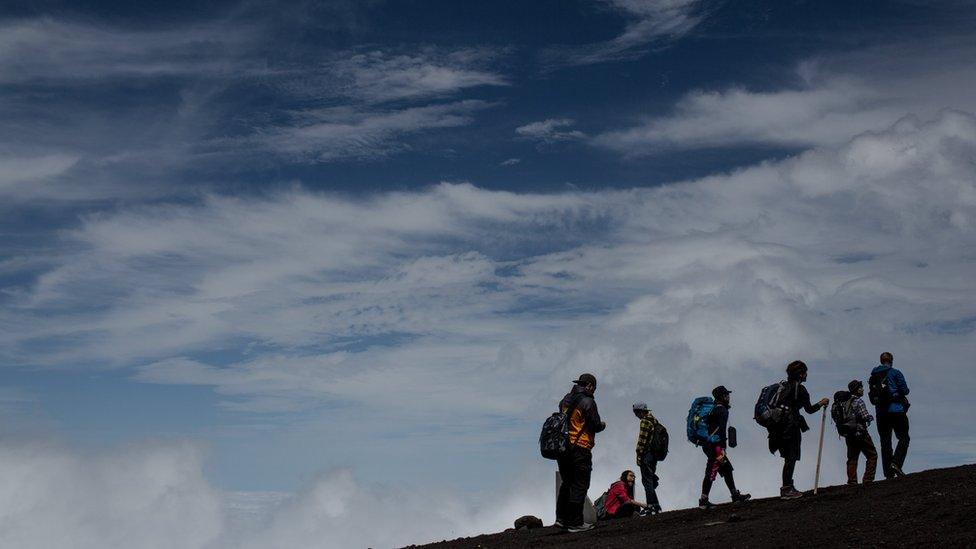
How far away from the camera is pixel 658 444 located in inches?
784

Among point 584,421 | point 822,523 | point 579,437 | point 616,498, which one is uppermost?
point 584,421

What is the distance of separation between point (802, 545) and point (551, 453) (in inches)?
197

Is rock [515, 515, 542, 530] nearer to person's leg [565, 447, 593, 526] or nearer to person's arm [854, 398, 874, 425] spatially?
person's leg [565, 447, 593, 526]

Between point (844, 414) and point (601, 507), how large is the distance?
17.2ft

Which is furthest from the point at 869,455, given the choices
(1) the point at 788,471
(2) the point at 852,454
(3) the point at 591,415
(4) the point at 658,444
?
(3) the point at 591,415

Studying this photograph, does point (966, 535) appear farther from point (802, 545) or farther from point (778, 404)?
point (778, 404)

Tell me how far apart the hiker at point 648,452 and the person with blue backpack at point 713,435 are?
3.04 ft

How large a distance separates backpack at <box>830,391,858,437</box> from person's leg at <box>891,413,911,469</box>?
38.1 inches

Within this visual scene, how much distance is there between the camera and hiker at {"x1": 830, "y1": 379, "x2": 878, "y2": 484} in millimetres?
19453

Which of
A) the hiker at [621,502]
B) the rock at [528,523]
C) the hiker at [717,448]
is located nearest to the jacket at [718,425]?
the hiker at [717,448]

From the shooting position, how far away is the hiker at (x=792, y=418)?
18141 millimetres

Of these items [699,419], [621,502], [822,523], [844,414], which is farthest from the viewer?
[621,502]

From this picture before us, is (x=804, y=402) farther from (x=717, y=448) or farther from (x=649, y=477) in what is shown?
(x=649, y=477)

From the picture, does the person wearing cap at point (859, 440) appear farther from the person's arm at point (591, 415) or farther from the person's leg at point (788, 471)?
the person's arm at point (591, 415)
